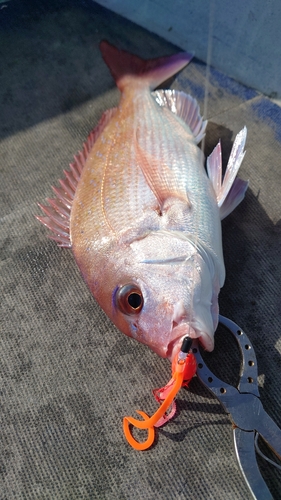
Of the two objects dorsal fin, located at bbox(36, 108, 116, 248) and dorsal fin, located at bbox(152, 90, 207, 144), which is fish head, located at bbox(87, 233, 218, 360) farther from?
dorsal fin, located at bbox(152, 90, 207, 144)

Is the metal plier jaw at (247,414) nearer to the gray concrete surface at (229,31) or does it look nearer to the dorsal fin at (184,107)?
the dorsal fin at (184,107)

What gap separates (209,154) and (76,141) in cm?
78

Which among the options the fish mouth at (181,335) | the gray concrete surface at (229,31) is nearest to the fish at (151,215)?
the fish mouth at (181,335)

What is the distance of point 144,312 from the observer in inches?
60.1

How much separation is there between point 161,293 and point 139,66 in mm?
1602

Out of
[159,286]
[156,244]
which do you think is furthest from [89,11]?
[159,286]

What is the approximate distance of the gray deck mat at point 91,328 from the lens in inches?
62.9

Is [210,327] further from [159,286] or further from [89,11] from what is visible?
[89,11]

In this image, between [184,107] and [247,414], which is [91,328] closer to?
[247,414]

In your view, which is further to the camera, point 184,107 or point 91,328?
point 184,107

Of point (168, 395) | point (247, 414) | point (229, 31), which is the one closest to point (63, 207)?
point (168, 395)

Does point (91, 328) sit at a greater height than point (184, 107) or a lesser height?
lesser

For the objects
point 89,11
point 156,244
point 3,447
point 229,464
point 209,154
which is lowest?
point 3,447

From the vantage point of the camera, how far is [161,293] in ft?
5.02
